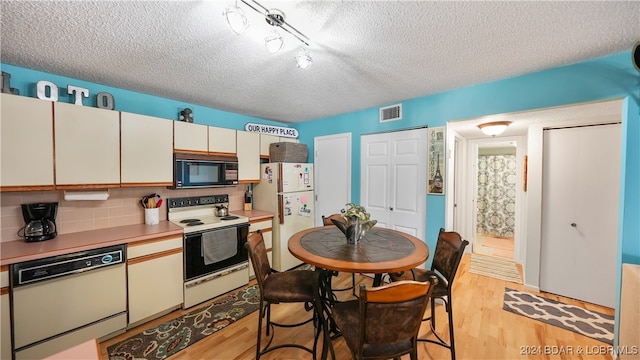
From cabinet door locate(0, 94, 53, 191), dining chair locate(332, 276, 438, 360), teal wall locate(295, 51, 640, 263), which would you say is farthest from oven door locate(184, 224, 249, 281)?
dining chair locate(332, 276, 438, 360)

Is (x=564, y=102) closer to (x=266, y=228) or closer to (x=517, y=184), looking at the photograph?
(x=517, y=184)

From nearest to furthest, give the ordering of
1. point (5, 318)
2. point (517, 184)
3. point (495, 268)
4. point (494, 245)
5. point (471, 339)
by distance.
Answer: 1. point (5, 318)
2. point (471, 339)
3. point (495, 268)
4. point (517, 184)
5. point (494, 245)

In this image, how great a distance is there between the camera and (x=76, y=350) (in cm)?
93

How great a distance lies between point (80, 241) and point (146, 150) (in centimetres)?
98

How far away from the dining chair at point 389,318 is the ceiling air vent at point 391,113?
7.75 ft

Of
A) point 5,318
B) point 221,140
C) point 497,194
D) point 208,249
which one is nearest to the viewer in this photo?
point 5,318

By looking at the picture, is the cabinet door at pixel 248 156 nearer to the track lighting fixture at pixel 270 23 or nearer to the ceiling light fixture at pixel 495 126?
the track lighting fixture at pixel 270 23

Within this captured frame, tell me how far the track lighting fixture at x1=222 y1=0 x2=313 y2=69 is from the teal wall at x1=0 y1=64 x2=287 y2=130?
1.63 m

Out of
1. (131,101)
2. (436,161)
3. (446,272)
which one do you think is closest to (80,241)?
(131,101)

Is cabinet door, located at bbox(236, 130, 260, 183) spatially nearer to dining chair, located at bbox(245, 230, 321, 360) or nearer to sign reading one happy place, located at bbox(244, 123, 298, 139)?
sign reading one happy place, located at bbox(244, 123, 298, 139)

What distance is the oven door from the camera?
2.48 meters

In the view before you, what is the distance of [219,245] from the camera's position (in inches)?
106

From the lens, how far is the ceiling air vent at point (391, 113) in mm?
3081

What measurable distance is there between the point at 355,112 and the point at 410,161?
115 cm
